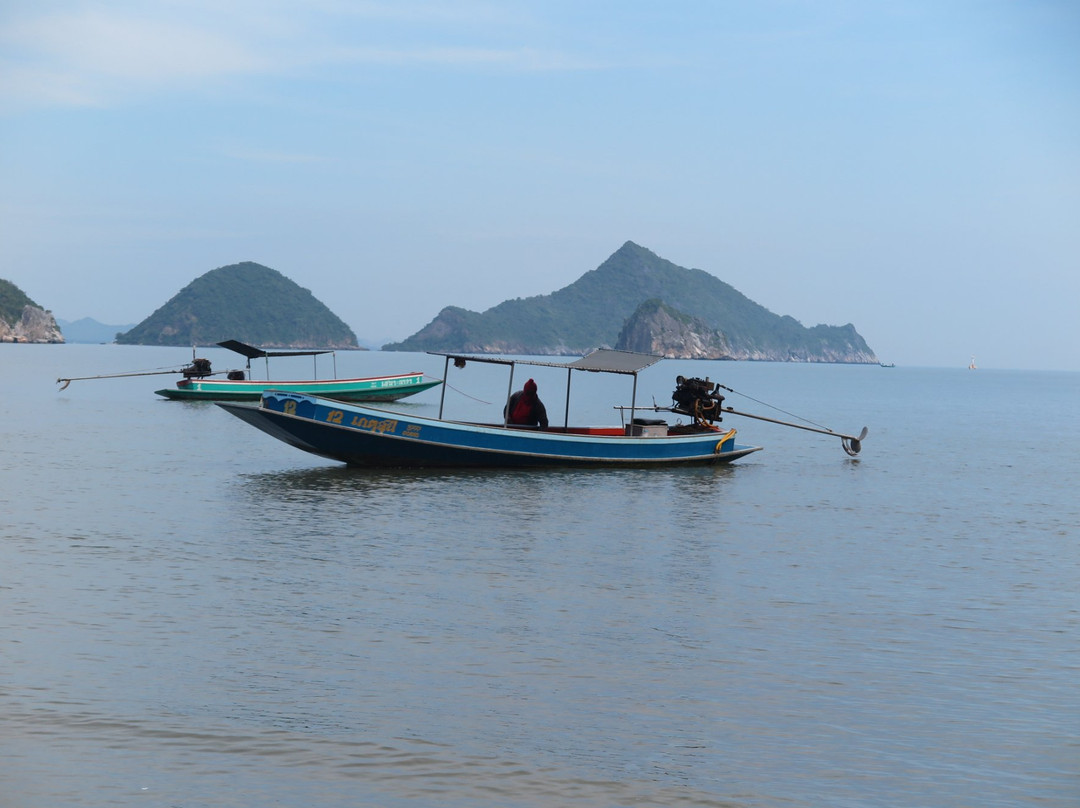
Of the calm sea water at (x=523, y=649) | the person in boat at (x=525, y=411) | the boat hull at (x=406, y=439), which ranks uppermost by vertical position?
the person in boat at (x=525, y=411)

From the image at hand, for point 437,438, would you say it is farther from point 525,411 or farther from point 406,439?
point 525,411

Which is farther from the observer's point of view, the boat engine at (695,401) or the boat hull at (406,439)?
the boat engine at (695,401)

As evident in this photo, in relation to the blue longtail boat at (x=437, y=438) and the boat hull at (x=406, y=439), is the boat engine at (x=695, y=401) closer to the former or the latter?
the blue longtail boat at (x=437, y=438)

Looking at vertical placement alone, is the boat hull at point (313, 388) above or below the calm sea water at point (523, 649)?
above

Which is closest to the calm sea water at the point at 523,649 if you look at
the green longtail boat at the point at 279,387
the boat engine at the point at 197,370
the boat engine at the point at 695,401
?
the boat engine at the point at 695,401

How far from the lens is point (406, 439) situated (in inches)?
1121

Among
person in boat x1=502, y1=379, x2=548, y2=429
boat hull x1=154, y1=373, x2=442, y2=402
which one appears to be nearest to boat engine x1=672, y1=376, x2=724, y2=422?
person in boat x1=502, y1=379, x2=548, y2=429

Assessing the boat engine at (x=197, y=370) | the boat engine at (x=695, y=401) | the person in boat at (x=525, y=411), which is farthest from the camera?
the boat engine at (x=197, y=370)

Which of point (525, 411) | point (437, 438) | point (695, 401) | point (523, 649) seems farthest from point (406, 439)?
point (523, 649)

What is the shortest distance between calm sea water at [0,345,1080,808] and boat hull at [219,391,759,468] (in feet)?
6.16

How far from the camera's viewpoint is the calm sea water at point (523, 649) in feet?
28.1

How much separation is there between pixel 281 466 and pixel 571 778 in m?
24.6

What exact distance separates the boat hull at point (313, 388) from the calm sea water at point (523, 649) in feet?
103

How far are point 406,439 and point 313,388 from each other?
3149 cm
